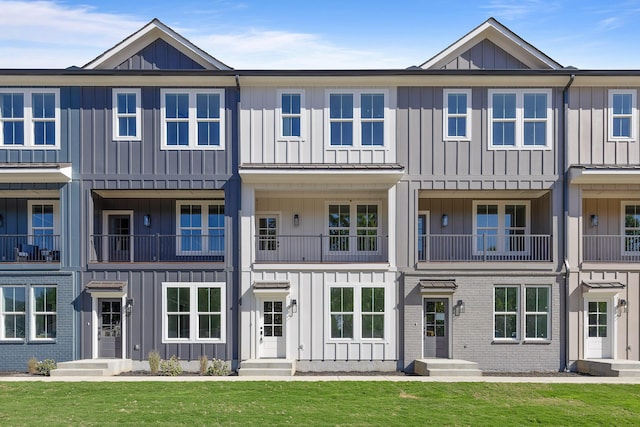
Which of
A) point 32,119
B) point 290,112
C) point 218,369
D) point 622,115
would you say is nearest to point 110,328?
point 218,369

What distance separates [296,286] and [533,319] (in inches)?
302

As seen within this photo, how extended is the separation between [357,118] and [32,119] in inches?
410

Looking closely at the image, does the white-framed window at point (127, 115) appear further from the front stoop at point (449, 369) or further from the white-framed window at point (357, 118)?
the front stoop at point (449, 369)

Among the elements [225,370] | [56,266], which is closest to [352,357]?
[225,370]

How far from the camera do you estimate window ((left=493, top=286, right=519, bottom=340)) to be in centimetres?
1817

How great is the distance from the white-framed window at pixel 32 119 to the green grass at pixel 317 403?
7.52m

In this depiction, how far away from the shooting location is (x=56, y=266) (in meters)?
18.1

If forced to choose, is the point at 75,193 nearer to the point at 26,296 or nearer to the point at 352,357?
the point at 26,296

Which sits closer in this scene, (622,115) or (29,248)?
(622,115)

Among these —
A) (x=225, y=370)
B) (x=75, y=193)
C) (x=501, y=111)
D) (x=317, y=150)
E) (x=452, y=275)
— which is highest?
(x=501, y=111)

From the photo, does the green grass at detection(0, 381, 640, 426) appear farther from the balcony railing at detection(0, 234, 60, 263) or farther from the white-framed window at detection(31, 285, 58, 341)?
the balcony railing at detection(0, 234, 60, 263)

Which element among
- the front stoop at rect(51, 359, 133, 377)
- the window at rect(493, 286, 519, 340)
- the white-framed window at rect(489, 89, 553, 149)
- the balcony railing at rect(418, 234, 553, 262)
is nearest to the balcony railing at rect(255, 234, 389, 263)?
the balcony railing at rect(418, 234, 553, 262)

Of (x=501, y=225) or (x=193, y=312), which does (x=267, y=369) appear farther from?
(x=501, y=225)

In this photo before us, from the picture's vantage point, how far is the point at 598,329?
60.1ft
